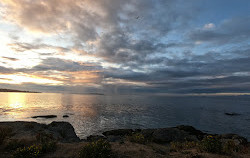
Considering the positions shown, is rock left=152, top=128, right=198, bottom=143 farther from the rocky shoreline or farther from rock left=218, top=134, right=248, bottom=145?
rock left=218, top=134, right=248, bottom=145

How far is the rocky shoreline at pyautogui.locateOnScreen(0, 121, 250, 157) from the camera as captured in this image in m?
11.3

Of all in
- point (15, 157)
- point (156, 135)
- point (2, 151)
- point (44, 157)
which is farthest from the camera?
point (156, 135)

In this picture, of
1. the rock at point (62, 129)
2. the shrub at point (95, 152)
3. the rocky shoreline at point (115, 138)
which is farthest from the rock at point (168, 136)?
the shrub at point (95, 152)

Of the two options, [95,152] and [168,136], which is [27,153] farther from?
[168,136]

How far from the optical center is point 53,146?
11.6 metres

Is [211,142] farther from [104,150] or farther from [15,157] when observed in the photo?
[15,157]

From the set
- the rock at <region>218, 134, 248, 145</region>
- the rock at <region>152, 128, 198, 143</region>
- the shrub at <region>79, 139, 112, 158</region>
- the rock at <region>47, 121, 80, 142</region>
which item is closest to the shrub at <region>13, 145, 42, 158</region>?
the shrub at <region>79, 139, 112, 158</region>

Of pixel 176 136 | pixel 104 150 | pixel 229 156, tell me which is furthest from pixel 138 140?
pixel 176 136

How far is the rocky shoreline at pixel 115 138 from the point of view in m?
11.3

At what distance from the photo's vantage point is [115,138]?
20.6m

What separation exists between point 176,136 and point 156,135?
432 cm

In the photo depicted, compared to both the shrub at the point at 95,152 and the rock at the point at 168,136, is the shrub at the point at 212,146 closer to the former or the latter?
the shrub at the point at 95,152

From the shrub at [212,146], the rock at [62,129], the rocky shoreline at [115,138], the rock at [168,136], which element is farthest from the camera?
the rock at [62,129]

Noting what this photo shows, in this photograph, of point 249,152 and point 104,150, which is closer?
point 104,150
